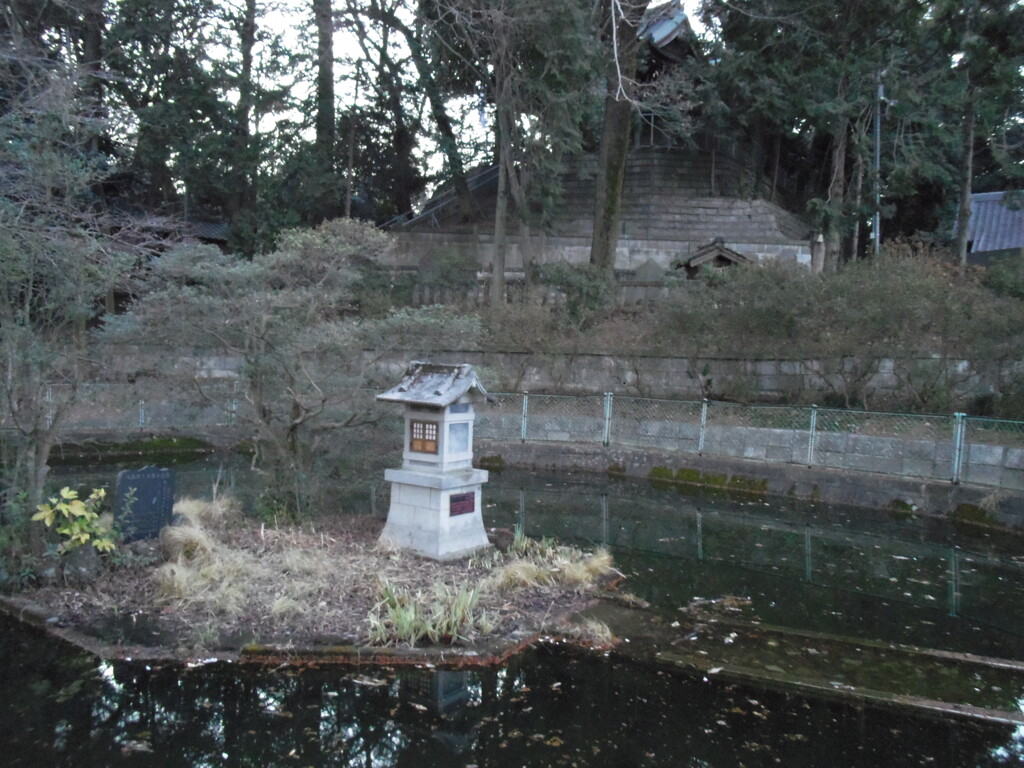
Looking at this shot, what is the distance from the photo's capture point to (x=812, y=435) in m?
14.5

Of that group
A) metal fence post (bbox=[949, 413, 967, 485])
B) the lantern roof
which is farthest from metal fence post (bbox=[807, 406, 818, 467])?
the lantern roof

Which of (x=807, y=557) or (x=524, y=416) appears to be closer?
(x=807, y=557)

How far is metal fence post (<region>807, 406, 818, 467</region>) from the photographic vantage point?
47.3 ft

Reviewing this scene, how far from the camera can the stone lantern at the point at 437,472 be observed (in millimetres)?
8844

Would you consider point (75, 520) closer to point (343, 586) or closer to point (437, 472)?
point (343, 586)

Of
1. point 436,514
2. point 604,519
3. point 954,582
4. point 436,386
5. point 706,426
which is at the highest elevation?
point 436,386

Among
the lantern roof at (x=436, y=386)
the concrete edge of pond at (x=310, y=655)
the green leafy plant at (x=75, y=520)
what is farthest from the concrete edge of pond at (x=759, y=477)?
the green leafy plant at (x=75, y=520)

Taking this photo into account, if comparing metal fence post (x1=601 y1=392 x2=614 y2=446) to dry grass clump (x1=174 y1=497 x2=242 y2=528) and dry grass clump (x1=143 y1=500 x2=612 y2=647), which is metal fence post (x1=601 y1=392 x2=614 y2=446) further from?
dry grass clump (x1=174 y1=497 x2=242 y2=528)

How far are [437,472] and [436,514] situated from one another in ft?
1.58

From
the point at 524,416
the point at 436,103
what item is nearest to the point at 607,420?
the point at 524,416

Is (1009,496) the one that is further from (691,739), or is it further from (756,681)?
(691,739)

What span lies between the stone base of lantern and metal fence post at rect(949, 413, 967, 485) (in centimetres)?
855

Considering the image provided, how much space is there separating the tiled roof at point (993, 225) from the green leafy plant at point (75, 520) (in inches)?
1160

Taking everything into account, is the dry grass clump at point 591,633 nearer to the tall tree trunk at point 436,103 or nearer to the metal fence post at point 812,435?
the metal fence post at point 812,435
